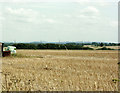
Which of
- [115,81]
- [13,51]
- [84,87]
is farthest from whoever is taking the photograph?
[13,51]

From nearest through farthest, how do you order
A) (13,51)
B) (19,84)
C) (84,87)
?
(84,87), (19,84), (13,51)

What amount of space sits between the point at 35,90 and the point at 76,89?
1.31 metres

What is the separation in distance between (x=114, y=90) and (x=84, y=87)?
39.0 inches

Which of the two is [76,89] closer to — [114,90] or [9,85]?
[114,90]

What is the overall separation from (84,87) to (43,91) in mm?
1433

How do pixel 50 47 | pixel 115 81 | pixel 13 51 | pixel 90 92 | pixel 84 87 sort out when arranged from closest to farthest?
pixel 90 92, pixel 84 87, pixel 115 81, pixel 13 51, pixel 50 47

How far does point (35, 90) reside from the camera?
6527mm

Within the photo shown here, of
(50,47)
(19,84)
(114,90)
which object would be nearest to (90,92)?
(114,90)

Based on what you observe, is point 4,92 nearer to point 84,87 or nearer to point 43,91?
point 43,91

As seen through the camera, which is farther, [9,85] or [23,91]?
[9,85]

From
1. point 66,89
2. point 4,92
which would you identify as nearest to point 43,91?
point 66,89

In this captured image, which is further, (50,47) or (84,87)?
(50,47)

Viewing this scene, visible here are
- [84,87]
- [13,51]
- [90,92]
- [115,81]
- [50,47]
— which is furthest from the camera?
[50,47]

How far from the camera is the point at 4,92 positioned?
6547mm
